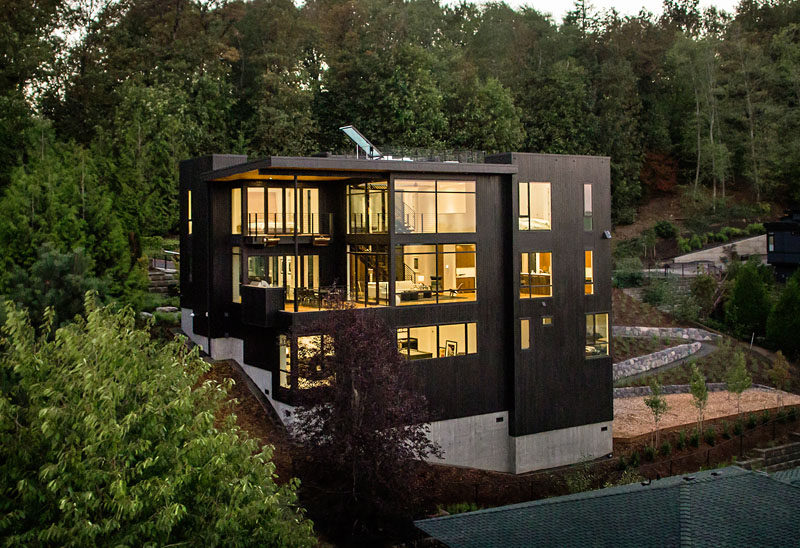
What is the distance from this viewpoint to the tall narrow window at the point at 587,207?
23.9 metres

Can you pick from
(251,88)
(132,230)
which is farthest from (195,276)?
(251,88)

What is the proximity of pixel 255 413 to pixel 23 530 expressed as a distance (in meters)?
12.6

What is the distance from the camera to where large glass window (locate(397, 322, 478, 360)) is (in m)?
21.4

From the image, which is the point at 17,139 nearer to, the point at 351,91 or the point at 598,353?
the point at 351,91

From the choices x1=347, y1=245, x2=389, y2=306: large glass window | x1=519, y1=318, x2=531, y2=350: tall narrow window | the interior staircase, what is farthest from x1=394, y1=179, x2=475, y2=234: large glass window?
the interior staircase

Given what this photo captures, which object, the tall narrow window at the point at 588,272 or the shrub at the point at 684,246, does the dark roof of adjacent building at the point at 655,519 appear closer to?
the tall narrow window at the point at 588,272

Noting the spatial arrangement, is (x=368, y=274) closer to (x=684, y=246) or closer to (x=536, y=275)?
(x=536, y=275)

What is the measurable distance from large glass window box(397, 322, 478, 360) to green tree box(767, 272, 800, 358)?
20.2 metres

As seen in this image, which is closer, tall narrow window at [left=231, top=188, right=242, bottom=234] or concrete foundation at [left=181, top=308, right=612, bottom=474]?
concrete foundation at [left=181, top=308, right=612, bottom=474]

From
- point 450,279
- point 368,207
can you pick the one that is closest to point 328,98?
point 368,207

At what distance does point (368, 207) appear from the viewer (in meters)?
22.4

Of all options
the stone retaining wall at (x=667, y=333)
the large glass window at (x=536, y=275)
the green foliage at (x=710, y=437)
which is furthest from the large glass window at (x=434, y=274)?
the stone retaining wall at (x=667, y=333)

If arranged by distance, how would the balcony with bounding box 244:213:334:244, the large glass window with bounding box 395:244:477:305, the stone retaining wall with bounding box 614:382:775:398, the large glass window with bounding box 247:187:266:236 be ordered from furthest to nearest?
the stone retaining wall with bounding box 614:382:775:398
the large glass window with bounding box 247:187:266:236
the balcony with bounding box 244:213:334:244
the large glass window with bounding box 395:244:477:305

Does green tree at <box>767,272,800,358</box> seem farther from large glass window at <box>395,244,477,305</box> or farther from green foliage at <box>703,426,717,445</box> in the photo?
large glass window at <box>395,244,477,305</box>
